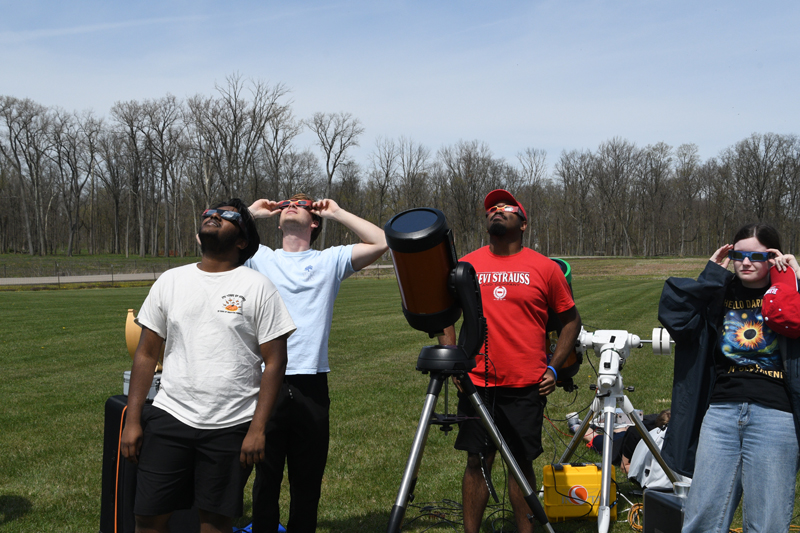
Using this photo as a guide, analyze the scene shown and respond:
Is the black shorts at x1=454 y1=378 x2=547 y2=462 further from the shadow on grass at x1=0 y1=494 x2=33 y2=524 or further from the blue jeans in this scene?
the shadow on grass at x1=0 y1=494 x2=33 y2=524

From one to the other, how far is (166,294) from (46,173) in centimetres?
8479

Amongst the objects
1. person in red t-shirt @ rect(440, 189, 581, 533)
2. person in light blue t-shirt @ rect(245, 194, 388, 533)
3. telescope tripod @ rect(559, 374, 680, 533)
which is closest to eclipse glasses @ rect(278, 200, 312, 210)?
person in light blue t-shirt @ rect(245, 194, 388, 533)

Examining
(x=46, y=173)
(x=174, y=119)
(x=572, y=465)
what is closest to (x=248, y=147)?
(x=174, y=119)

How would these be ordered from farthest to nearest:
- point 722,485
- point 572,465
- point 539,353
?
point 572,465, point 539,353, point 722,485

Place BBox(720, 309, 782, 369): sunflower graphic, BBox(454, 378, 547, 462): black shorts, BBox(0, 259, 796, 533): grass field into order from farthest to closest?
BBox(0, 259, 796, 533): grass field
BBox(454, 378, 547, 462): black shorts
BBox(720, 309, 782, 369): sunflower graphic

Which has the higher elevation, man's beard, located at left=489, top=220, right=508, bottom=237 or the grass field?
man's beard, located at left=489, top=220, right=508, bottom=237

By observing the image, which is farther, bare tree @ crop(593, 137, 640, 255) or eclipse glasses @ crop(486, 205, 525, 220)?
bare tree @ crop(593, 137, 640, 255)

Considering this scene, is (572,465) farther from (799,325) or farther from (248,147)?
(248,147)

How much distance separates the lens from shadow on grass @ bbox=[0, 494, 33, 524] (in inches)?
187

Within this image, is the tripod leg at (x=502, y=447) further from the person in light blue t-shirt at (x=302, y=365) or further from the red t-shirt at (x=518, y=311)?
the person in light blue t-shirt at (x=302, y=365)

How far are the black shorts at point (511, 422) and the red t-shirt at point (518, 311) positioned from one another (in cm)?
8

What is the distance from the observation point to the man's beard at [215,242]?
10.2ft

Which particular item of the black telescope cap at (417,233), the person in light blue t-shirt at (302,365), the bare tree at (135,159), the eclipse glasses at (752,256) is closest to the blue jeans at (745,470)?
the eclipse glasses at (752,256)

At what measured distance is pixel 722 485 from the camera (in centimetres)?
328
